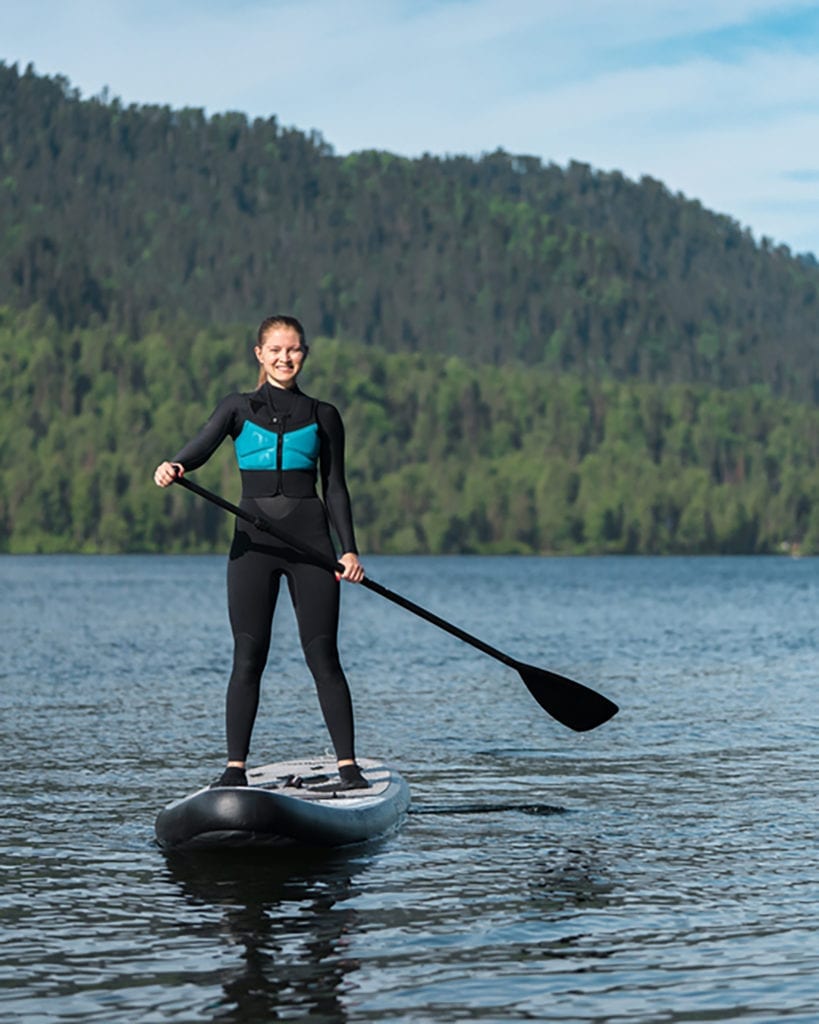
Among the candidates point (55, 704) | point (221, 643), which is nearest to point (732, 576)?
point (221, 643)

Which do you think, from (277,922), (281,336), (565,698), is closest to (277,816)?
(277,922)

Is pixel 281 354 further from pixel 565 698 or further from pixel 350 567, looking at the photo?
pixel 565 698

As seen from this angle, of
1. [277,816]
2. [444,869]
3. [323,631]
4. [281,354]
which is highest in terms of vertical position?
[281,354]

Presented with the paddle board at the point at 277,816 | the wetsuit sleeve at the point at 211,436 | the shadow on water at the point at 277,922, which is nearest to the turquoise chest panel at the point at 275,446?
the wetsuit sleeve at the point at 211,436

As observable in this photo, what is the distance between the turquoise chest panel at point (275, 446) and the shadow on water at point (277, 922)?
9.58 ft

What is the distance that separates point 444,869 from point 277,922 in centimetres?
219

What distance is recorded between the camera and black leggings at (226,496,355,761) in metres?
13.8

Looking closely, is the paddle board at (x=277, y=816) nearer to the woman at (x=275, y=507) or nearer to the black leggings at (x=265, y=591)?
the woman at (x=275, y=507)

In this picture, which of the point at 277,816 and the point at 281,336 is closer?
the point at 277,816

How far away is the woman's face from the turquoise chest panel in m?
0.41

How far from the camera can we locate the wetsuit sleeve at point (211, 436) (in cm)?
1365

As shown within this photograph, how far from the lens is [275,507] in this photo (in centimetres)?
1388

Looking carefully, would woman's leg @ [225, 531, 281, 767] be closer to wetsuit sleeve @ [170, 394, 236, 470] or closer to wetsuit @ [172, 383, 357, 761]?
wetsuit @ [172, 383, 357, 761]

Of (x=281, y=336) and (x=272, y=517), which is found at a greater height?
(x=281, y=336)
